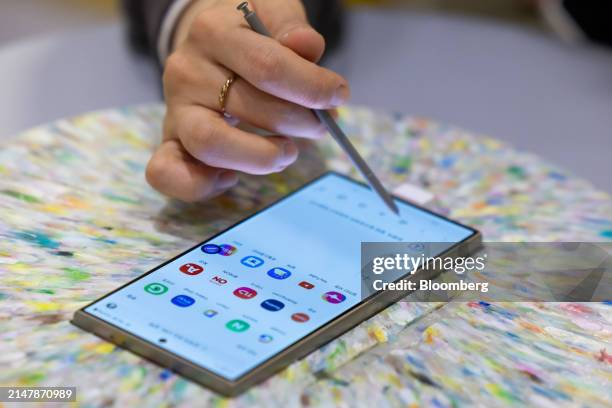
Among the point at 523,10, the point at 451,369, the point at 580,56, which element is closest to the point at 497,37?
the point at 580,56

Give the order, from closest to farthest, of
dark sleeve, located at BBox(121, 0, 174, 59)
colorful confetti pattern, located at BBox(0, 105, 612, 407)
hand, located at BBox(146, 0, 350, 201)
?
colorful confetti pattern, located at BBox(0, 105, 612, 407)
hand, located at BBox(146, 0, 350, 201)
dark sleeve, located at BBox(121, 0, 174, 59)

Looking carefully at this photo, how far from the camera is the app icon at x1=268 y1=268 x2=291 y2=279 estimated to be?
429mm

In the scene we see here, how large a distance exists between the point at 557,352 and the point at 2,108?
18.9 inches

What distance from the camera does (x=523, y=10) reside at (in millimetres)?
1006

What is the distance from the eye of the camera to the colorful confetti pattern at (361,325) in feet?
1.22

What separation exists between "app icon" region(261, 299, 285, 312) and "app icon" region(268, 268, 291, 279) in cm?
2

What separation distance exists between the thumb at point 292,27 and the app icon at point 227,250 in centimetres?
12

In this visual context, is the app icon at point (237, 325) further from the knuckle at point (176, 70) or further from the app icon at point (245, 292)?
the knuckle at point (176, 70)

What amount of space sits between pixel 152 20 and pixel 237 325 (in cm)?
35

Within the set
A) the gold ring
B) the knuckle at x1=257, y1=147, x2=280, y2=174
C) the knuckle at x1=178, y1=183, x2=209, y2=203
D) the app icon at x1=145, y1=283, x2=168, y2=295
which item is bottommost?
the app icon at x1=145, y1=283, x2=168, y2=295

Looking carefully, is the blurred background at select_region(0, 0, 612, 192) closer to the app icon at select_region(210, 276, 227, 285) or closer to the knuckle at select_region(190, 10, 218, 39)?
the knuckle at select_region(190, 10, 218, 39)

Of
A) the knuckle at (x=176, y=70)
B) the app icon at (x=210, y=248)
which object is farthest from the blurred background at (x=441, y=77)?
the app icon at (x=210, y=248)

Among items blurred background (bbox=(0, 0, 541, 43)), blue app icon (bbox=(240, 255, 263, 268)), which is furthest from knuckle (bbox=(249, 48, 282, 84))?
blurred background (bbox=(0, 0, 541, 43))

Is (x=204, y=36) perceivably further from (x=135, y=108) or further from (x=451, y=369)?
(x=451, y=369)
